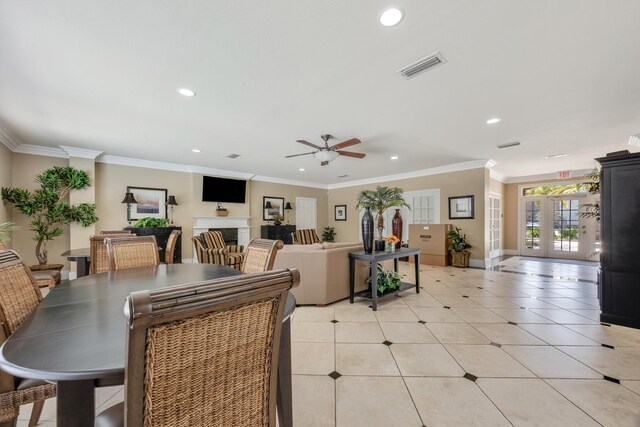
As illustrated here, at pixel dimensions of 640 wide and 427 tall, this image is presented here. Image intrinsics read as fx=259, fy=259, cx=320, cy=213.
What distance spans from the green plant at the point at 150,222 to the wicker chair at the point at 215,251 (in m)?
1.11

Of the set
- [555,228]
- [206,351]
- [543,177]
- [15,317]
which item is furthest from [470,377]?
[543,177]

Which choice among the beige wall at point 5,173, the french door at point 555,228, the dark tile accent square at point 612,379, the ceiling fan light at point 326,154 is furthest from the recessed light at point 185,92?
the french door at point 555,228

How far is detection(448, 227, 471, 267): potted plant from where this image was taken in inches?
240

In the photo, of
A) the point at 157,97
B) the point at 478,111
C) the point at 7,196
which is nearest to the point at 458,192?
the point at 478,111

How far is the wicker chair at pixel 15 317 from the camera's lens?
3.46ft

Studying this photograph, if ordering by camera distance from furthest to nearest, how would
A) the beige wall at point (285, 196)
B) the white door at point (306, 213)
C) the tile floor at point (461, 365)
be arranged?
the white door at point (306, 213) → the beige wall at point (285, 196) → the tile floor at point (461, 365)

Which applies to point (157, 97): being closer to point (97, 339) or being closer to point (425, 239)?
point (97, 339)

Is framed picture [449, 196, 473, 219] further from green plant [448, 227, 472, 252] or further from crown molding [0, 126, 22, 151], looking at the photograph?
crown molding [0, 126, 22, 151]

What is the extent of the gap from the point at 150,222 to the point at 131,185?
3.42ft

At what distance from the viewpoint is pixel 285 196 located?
28.2ft

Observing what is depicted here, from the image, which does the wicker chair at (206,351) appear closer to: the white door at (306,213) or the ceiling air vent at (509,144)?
the ceiling air vent at (509,144)

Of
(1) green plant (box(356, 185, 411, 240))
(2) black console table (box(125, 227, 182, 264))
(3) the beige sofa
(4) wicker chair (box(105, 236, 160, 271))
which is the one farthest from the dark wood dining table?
(2) black console table (box(125, 227, 182, 264))

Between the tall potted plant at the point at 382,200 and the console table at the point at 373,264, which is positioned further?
the tall potted plant at the point at 382,200

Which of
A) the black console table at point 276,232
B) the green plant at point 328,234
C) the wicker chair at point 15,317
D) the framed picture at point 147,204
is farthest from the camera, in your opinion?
the green plant at point 328,234
